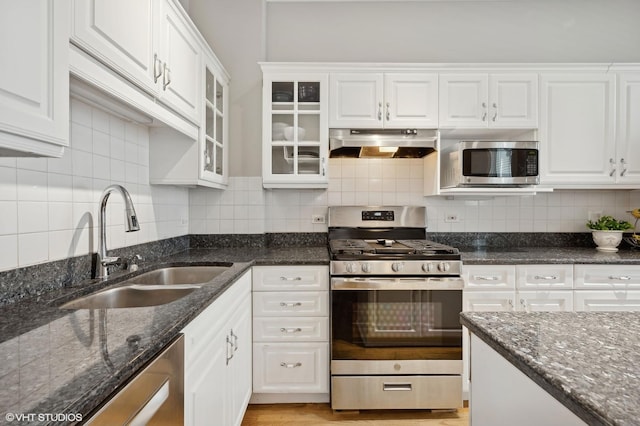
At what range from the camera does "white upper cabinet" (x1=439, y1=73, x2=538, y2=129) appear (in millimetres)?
2547

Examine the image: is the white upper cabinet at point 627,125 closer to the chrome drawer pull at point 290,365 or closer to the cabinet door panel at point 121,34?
the chrome drawer pull at point 290,365

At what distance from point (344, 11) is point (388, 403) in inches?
118

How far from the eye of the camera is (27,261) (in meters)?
1.24

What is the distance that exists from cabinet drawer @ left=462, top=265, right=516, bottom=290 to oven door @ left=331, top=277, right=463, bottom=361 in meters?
0.14

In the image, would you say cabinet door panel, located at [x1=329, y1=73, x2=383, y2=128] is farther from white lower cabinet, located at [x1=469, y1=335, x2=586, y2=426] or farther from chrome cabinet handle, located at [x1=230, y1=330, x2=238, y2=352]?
white lower cabinet, located at [x1=469, y1=335, x2=586, y2=426]

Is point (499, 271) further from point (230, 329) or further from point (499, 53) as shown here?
point (499, 53)

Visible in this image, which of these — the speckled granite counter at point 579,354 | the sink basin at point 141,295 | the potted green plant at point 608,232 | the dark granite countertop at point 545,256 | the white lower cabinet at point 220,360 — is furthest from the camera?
the potted green plant at point 608,232

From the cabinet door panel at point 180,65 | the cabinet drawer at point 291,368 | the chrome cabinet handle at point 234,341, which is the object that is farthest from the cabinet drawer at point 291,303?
the cabinet door panel at point 180,65

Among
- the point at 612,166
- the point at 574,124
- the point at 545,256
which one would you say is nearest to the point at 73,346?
the point at 545,256

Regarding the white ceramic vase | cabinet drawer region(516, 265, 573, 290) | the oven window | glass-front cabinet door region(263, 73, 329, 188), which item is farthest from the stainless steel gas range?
the white ceramic vase

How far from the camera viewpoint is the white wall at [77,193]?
3.92 ft

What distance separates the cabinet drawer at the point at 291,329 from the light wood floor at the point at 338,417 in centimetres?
46

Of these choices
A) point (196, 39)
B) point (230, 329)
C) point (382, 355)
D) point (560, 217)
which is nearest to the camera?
point (230, 329)

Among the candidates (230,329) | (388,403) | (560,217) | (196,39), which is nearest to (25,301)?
(230,329)
